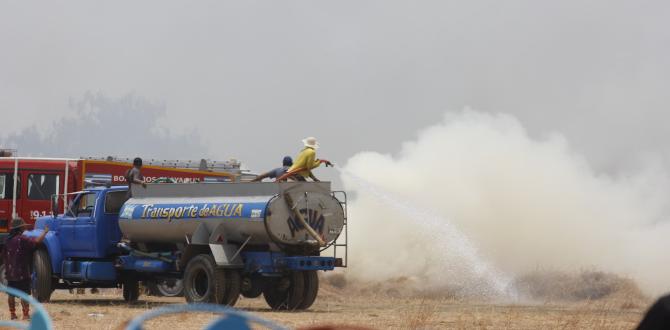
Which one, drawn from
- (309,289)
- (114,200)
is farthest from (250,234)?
(114,200)

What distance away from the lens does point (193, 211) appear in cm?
2272

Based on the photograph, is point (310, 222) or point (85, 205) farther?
point (85, 205)

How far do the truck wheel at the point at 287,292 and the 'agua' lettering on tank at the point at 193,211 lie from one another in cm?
180

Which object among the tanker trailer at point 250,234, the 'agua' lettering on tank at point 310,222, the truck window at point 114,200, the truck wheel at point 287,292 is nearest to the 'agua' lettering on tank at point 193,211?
the tanker trailer at point 250,234

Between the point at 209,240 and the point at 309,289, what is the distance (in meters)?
2.15

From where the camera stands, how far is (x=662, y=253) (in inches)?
1351

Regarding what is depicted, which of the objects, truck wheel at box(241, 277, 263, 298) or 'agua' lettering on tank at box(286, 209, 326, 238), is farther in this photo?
truck wheel at box(241, 277, 263, 298)

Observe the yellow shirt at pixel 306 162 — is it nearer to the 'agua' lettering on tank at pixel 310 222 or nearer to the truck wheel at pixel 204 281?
the 'agua' lettering on tank at pixel 310 222

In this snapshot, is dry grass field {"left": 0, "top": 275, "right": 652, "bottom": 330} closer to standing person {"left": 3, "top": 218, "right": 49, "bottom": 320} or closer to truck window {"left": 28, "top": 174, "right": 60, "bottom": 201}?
standing person {"left": 3, "top": 218, "right": 49, "bottom": 320}

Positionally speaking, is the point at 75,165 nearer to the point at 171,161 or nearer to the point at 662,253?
the point at 171,161

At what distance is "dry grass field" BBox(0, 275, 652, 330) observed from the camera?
61.6 feet

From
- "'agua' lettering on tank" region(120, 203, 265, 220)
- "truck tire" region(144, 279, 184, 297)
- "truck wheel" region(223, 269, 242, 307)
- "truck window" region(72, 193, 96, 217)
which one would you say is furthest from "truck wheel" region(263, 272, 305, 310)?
"truck tire" region(144, 279, 184, 297)

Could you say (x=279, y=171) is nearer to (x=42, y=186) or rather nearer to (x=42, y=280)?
(x=42, y=280)

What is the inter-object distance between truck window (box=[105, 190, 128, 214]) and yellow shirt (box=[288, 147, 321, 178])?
14.0 ft
